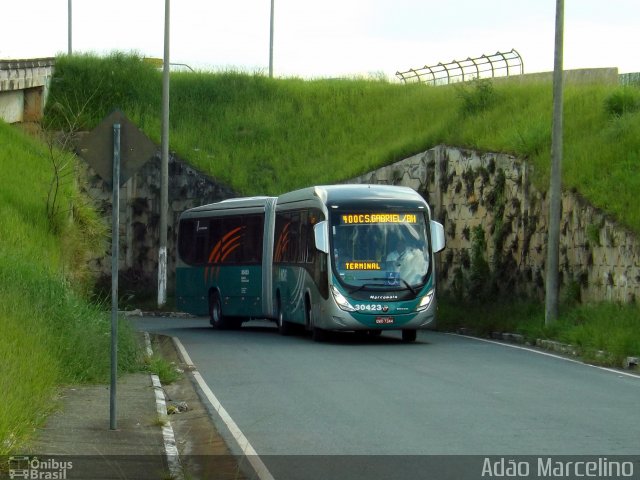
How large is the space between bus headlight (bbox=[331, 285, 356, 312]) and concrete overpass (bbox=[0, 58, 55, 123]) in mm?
17490

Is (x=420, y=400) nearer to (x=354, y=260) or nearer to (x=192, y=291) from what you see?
(x=354, y=260)

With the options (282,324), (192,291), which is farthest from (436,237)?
(192,291)

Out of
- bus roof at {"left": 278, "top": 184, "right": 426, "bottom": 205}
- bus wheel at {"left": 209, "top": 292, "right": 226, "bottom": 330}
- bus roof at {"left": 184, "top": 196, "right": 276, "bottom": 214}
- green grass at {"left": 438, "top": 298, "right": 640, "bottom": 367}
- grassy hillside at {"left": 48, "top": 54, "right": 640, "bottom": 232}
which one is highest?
grassy hillside at {"left": 48, "top": 54, "right": 640, "bottom": 232}

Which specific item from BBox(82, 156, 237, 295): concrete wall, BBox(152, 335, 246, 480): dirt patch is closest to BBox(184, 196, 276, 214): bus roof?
BBox(82, 156, 237, 295): concrete wall

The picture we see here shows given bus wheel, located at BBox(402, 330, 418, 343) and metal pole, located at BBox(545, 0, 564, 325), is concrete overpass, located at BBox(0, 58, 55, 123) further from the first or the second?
metal pole, located at BBox(545, 0, 564, 325)

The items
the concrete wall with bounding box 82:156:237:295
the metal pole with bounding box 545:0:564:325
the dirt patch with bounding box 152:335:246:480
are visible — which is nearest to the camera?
the dirt patch with bounding box 152:335:246:480

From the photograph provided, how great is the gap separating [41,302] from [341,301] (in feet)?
30.9

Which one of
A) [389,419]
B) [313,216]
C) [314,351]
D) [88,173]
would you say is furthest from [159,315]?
[389,419]

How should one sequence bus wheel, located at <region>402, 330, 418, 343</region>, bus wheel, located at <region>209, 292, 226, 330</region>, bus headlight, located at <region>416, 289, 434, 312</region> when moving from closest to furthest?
bus headlight, located at <region>416, 289, 434, 312</region>, bus wheel, located at <region>402, 330, 418, 343</region>, bus wheel, located at <region>209, 292, 226, 330</region>

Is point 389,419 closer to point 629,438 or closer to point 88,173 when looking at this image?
point 629,438

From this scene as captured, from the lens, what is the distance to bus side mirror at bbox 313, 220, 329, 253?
87.7 ft

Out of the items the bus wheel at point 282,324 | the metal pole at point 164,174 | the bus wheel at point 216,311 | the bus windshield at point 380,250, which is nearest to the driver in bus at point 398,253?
the bus windshield at point 380,250

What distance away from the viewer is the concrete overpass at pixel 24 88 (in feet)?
136

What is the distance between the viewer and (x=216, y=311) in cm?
3531
